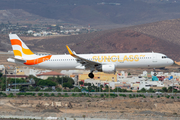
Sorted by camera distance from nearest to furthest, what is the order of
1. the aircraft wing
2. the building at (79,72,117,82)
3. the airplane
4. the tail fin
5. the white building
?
1. the aircraft wing
2. the airplane
3. the tail fin
4. the white building
5. the building at (79,72,117,82)

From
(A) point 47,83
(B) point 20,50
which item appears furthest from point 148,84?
(B) point 20,50

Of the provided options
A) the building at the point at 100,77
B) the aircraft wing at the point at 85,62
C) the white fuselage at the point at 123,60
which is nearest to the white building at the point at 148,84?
the building at the point at 100,77

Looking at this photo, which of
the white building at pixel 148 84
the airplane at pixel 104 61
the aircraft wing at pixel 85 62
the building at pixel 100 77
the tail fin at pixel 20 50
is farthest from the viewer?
the building at pixel 100 77

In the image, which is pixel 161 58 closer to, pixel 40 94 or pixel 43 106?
pixel 43 106

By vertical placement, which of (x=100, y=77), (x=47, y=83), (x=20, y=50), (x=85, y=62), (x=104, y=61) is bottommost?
(x=47, y=83)

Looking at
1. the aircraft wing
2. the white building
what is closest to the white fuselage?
the aircraft wing

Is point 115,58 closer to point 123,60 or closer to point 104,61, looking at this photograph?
point 123,60

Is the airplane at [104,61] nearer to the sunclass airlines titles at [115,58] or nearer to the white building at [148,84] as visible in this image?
the sunclass airlines titles at [115,58]

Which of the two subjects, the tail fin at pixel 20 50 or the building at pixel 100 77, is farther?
the building at pixel 100 77

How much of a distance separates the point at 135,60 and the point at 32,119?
783 inches

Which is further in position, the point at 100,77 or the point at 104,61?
the point at 100,77

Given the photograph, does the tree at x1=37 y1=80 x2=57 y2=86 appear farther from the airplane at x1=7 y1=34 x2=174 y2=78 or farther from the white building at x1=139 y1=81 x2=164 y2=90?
the airplane at x1=7 y1=34 x2=174 y2=78

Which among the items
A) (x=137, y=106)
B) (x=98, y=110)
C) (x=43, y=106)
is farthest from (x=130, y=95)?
(x=43, y=106)

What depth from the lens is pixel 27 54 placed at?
210 feet
